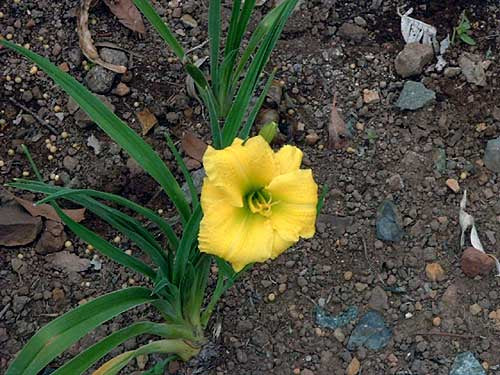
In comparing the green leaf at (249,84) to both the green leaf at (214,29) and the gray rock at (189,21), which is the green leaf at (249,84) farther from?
the gray rock at (189,21)

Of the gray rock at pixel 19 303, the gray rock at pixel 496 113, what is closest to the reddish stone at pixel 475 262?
the gray rock at pixel 496 113

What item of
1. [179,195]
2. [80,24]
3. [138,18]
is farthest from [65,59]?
[179,195]

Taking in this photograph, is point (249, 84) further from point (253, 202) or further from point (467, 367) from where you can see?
point (467, 367)

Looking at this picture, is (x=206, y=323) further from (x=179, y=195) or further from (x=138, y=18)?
(x=138, y=18)

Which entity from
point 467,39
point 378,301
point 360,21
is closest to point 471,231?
point 378,301

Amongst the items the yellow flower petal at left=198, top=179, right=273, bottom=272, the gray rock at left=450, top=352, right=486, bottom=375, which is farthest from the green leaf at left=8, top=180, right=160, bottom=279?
the gray rock at left=450, top=352, right=486, bottom=375

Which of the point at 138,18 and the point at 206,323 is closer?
the point at 206,323
